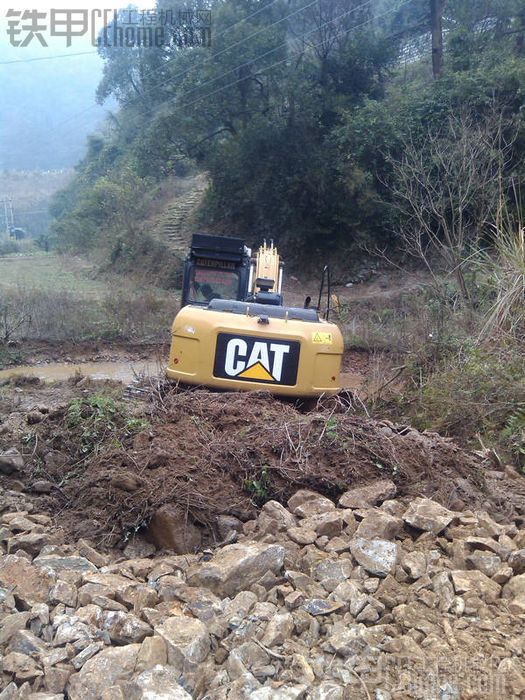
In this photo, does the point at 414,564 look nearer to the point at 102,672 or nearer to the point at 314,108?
the point at 102,672

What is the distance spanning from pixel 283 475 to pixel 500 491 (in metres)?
1.54

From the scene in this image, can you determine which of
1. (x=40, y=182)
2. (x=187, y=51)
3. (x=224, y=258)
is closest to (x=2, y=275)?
(x=187, y=51)

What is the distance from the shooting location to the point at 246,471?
15.2 ft

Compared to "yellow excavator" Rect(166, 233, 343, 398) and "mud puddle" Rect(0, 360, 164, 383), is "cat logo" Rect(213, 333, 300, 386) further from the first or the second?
"mud puddle" Rect(0, 360, 164, 383)

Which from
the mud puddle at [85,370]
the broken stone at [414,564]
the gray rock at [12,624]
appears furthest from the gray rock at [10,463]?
the mud puddle at [85,370]

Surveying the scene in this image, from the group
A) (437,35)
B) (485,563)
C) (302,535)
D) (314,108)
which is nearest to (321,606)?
(302,535)

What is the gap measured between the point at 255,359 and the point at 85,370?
7315 millimetres

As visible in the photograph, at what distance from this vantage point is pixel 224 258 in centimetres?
914

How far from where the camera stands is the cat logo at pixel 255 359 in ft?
20.9

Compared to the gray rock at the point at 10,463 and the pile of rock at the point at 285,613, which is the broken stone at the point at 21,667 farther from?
the gray rock at the point at 10,463

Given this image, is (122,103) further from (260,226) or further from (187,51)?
(260,226)

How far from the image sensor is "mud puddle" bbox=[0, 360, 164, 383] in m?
11.9

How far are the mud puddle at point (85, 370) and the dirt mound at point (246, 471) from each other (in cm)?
690

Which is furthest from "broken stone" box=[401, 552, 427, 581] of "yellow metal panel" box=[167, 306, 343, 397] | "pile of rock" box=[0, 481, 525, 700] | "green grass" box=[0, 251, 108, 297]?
"green grass" box=[0, 251, 108, 297]
